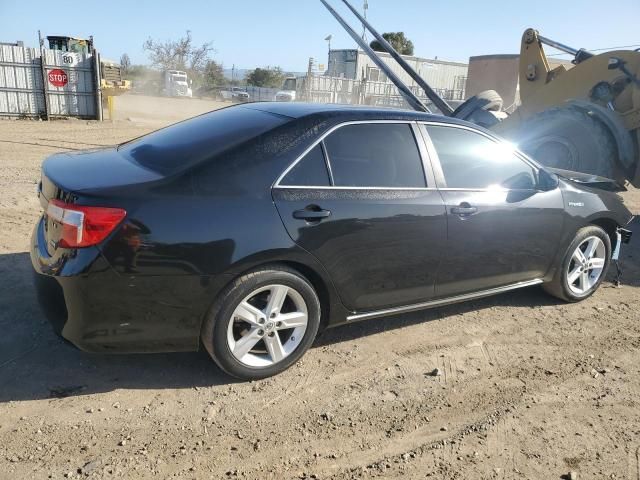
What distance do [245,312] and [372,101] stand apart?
2679 cm

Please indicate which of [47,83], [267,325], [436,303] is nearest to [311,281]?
[267,325]

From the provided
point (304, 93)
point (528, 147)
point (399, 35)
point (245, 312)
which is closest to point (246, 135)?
point (245, 312)

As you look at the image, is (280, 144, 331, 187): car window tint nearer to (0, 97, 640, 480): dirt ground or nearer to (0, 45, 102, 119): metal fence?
(0, 97, 640, 480): dirt ground

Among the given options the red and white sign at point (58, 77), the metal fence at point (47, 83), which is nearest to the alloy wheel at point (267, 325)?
the metal fence at point (47, 83)

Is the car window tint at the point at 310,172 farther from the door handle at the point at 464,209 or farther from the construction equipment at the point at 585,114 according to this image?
the construction equipment at the point at 585,114

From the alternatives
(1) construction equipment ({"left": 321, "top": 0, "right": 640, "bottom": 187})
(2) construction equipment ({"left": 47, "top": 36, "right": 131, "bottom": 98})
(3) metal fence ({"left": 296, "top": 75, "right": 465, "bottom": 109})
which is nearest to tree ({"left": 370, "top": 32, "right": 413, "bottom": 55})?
(3) metal fence ({"left": 296, "top": 75, "right": 465, "bottom": 109})

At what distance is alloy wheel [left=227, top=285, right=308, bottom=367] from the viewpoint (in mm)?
3123

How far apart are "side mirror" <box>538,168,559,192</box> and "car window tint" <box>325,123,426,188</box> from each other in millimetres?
1218

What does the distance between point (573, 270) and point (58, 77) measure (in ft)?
56.2

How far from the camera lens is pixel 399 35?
196ft

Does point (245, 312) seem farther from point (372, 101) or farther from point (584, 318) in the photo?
point (372, 101)

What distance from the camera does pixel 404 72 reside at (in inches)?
1226

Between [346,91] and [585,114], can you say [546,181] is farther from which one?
[346,91]

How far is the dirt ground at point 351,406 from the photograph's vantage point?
2605mm
